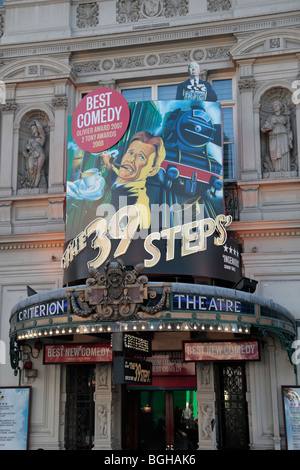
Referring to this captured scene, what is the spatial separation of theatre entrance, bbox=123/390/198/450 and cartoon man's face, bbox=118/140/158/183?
619cm

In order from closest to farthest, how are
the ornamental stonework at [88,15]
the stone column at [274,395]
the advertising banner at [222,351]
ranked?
the stone column at [274,395]
the advertising banner at [222,351]
the ornamental stonework at [88,15]

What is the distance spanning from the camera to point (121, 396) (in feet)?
64.4

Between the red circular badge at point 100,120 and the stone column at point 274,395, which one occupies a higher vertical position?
the red circular badge at point 100,120

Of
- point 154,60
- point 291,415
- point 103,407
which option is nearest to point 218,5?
point 154,60

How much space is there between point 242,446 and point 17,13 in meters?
15.4

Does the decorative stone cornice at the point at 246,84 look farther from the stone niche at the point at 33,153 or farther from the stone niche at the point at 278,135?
the stone niche at the point at 33,153

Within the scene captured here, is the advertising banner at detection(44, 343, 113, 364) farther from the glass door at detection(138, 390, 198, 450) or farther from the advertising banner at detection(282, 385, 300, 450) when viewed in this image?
the advertising banner at detection(282, 385, 300, 450)

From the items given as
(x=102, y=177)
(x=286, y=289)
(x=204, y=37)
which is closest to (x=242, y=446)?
(x=286, y=289)

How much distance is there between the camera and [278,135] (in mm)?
20281

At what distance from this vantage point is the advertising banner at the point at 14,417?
19288 mm

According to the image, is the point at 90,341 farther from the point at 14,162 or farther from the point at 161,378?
the point at 14,162

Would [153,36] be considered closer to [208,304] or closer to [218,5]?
[218,5]

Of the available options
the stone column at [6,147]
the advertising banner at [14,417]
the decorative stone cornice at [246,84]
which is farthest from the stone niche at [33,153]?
the decorative stone cornice at [246,84]

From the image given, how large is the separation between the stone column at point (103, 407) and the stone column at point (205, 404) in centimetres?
249
